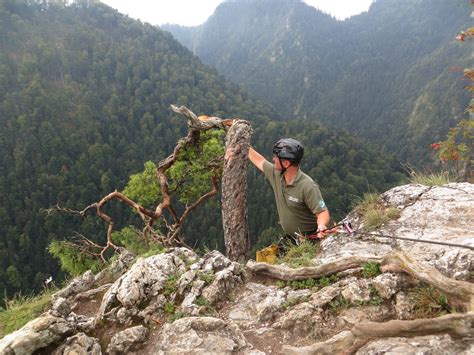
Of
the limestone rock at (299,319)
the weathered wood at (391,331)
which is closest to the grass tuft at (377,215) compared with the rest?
the limestone rock at (299,319)

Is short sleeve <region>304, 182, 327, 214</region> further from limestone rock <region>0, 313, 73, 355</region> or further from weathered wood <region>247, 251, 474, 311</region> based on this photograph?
limestone rock <region>0, 313, 73, 355</region>

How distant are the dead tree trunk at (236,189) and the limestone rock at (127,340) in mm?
2745

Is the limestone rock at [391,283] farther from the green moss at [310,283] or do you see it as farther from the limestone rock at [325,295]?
the green moss at [310,283]

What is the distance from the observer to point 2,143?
9331 cm

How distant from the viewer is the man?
15.5ft

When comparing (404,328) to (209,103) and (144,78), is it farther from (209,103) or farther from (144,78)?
(144,78)

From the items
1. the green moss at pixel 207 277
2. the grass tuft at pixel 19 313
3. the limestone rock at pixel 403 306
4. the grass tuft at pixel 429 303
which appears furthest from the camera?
the grass tuft at pixel 19 313

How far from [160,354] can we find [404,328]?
2.12 meters

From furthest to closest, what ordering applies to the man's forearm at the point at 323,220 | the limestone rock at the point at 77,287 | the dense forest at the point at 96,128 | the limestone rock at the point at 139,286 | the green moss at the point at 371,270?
1. the dense forest at the point at 96,128
2. the limestone rock at the point at 77,287
3. the man's forearm at the point at 323,220
4. the limestone rock at the point at 139,286
5. the green moss at the point at 371,270

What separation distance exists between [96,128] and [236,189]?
111 metres

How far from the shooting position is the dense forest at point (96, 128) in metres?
75.0

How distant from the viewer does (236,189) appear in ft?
20.0

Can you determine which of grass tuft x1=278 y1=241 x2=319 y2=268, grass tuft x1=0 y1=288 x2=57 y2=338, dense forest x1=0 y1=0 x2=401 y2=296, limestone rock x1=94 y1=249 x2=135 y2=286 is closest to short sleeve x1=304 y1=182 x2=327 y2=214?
grass tuft x1=278 y1=241 x2=319 y2=268

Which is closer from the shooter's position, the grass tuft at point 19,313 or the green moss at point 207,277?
the green moss at point 207,277
